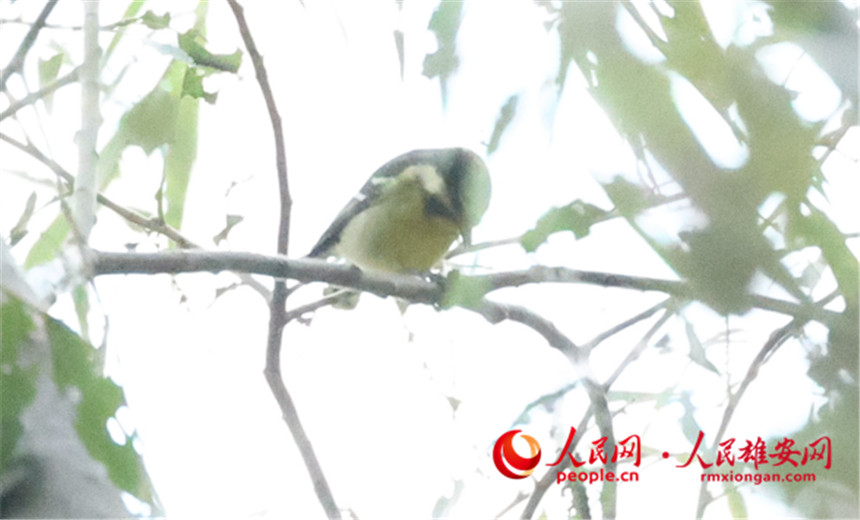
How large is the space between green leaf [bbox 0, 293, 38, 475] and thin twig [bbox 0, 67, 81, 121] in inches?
15.8

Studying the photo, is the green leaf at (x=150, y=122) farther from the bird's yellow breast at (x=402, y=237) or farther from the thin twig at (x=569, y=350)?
the bird's yellow breast at (x=402, y=237)

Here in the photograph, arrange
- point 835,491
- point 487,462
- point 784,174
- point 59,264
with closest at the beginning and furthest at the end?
point 784,174 → point 835,491 → point 59,264 → point 487,462

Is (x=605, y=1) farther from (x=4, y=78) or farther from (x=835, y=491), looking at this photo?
(x=4, y=78)

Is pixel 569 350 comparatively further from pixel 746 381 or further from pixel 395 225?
pixel 395 225

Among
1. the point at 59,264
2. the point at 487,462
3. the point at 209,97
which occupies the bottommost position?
the point at 487,462

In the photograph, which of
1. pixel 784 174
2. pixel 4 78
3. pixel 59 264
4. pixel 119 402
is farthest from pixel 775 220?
pixel 4 78

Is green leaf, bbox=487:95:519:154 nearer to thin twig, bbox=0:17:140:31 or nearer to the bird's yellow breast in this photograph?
thin twig, bbox=0:17:140:31

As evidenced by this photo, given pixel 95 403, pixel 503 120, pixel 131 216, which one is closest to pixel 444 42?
pixel 503 120

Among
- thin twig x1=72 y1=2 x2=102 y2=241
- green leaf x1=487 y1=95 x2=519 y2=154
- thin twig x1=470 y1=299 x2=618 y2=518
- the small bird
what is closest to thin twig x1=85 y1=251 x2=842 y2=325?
thin twig x1=72 y1=2 x2=102 y2=241

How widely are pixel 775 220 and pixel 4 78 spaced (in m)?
0.78

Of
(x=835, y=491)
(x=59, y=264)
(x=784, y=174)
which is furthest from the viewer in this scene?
(x=59, y=264)

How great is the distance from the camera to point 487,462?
3.47ft

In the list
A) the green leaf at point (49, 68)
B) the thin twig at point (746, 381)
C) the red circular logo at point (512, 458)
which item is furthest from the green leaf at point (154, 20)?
the thin twig at point (746, 381)

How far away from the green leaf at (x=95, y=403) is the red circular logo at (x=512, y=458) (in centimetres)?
49
